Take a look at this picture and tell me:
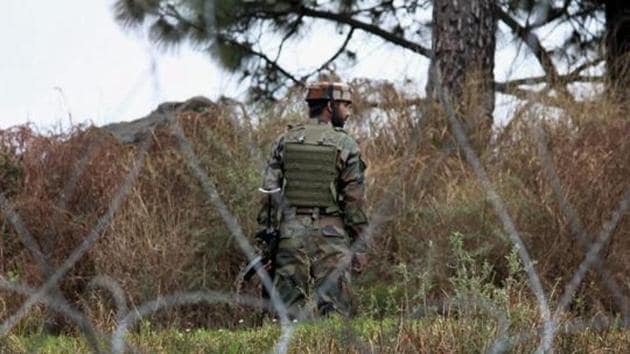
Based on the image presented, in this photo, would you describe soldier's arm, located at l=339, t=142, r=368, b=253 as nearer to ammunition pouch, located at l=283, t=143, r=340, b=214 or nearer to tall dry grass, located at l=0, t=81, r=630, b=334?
ammunition pouch, located at l=283, t=143, r=340, b=214

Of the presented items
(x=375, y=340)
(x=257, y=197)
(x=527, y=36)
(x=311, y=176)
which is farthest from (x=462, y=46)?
(x=375, y=340)

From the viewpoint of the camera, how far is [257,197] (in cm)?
1152

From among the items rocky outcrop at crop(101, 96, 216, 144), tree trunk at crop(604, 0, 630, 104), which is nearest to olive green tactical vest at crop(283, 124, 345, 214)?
rocky outcrop at crop(101, 96, 216, 144)

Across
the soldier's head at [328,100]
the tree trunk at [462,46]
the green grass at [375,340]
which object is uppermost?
the tree trunk at [462,46]

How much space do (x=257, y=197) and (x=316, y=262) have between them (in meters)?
2.45

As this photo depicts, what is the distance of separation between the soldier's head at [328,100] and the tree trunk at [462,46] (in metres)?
4.54

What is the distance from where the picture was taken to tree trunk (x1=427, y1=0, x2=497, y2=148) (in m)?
13.6

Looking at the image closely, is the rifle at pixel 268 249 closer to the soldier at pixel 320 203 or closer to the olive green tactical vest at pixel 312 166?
the soldier at pixel 320 203

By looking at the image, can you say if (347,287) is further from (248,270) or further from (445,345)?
(445,345)

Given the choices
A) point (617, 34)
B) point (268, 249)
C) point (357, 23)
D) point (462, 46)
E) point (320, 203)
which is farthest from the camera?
point (357, 23)

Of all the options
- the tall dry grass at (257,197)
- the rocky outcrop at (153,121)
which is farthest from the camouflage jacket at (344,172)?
the rocky outcrop at (153,121)

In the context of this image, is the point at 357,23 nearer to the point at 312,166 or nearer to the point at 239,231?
the point at 239,231

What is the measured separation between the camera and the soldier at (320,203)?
8922 mm

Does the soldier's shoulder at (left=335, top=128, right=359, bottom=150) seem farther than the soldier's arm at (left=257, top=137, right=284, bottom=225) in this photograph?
No
